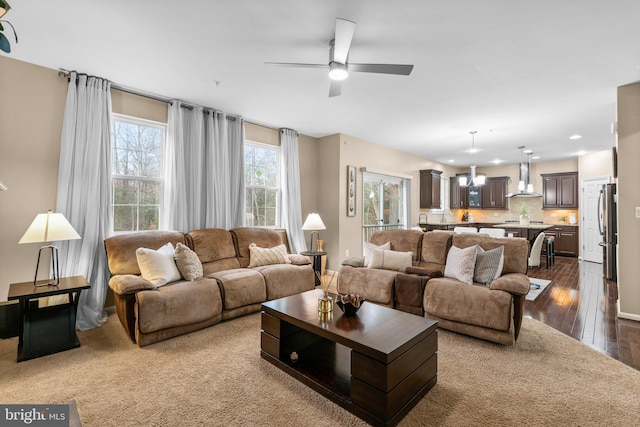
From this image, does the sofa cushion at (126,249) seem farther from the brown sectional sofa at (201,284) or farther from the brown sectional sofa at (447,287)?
the brown sectional sofa at (447,287)

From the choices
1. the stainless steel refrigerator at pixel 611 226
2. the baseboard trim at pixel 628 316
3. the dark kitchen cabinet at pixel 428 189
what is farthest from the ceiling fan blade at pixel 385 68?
the dark kitchen cabinet at pixel 428 189

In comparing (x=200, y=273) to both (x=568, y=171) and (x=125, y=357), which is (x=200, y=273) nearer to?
(x=125, y=357)

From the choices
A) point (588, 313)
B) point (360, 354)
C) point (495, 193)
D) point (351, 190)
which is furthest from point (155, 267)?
point (495, 193)

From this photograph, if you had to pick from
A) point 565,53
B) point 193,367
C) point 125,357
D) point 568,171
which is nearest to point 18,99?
point 125,357

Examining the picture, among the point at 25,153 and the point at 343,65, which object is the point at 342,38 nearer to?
the point at 343,65

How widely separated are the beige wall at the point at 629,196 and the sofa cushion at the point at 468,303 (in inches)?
80.6

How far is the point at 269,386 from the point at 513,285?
230cm

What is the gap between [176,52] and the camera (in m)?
2.91

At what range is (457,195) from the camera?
9539 mm

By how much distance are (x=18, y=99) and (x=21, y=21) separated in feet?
3.39

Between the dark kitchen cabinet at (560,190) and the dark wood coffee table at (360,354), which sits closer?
the dark wood coffee table at (360,354)

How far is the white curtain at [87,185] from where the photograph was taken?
329cm

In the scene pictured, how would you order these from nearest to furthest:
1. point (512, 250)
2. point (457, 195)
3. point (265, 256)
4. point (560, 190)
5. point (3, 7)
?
point (3, 7), point (512, 250), point (265, 256), point (560, 190), point (457, 195)

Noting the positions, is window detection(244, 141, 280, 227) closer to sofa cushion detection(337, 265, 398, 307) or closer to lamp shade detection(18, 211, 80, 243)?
sofa cushion detection(337, 265, 398, 307)
